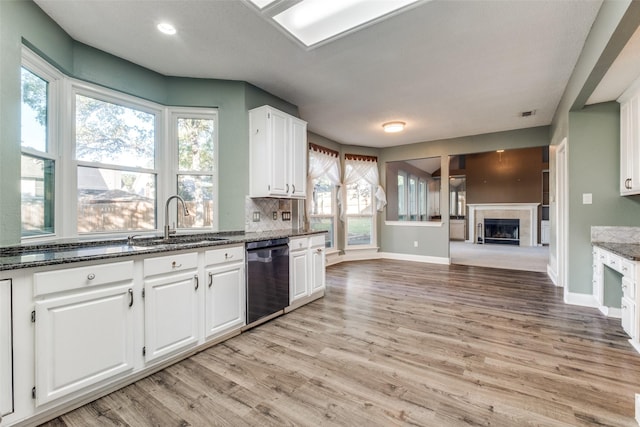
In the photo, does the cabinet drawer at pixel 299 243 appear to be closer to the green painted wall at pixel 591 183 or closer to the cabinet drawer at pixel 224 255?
the cabinet drawer at pixel 224 255

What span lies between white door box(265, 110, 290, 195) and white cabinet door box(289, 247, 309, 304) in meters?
0.78

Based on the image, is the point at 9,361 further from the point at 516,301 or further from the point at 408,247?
the point at 408,247

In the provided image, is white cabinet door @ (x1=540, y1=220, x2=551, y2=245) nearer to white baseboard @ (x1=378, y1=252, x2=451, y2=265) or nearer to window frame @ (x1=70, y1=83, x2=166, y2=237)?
white baseboard @ (x1=378, y1=252, x2=451, y2=265)

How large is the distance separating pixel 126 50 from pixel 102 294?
2.25 meters

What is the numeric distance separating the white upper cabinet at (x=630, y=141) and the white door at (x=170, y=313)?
4.22 metres

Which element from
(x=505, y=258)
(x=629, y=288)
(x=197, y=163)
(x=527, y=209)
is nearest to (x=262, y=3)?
(x=197, y=163)

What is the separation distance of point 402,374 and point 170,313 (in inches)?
68.6

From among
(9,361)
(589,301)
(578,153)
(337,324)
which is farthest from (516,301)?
(9,361)

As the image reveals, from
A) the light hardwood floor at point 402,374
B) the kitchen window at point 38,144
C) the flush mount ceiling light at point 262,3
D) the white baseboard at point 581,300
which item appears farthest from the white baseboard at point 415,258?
the kitchen window at point 38,144

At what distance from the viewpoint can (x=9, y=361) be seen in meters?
1.43

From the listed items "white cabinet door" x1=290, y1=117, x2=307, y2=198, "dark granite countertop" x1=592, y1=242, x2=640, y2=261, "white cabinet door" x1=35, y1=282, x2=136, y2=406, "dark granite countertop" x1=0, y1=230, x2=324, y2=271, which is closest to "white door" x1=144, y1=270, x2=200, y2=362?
"white cabinet door" x1=35, y1=282, x2=136, y2=406

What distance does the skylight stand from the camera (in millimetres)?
2132

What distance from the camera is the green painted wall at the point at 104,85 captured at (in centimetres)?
184

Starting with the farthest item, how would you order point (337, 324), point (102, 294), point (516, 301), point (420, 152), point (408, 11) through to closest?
point (420, 152)
point (516, 301)
point (337, 324)
point (408, 11)
point (102, 294)
